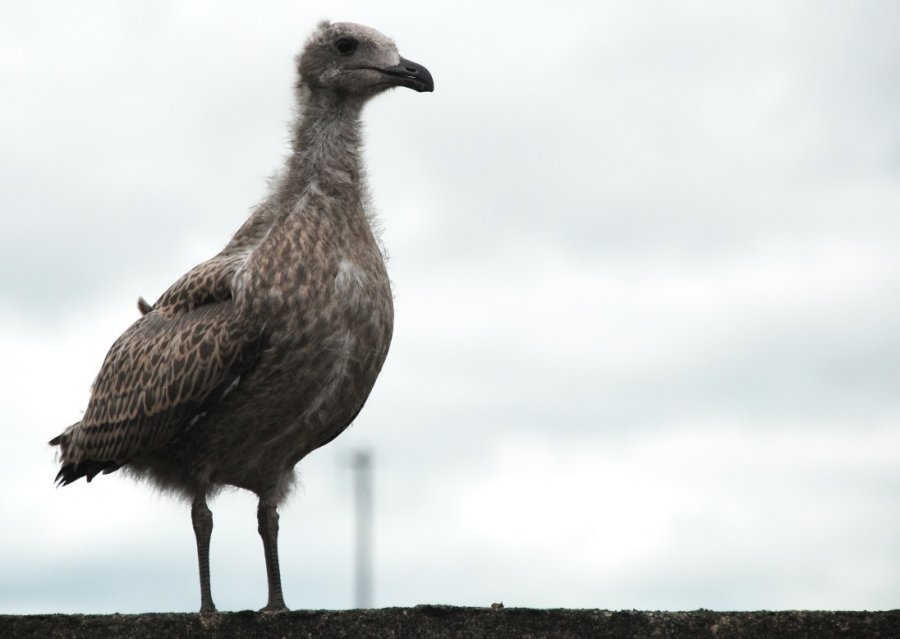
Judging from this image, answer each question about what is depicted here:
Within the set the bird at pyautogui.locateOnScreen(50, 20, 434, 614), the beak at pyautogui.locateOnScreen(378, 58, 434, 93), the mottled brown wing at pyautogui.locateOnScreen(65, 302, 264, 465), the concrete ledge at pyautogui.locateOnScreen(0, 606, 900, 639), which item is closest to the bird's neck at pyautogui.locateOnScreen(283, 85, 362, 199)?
the bird at pyautogui.locateOnScreen(50, 20, 434, 614)

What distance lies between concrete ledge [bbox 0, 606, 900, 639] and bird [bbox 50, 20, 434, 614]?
1584mm

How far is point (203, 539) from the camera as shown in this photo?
302 inches

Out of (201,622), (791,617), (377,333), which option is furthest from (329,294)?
(791,617)

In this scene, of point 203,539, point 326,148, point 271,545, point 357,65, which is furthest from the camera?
point 357,65

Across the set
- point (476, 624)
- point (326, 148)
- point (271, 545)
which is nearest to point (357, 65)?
point (326, 148)

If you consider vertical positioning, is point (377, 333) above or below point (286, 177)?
below

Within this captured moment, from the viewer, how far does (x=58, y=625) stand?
5879 millimetres

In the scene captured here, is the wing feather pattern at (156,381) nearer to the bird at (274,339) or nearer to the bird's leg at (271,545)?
the bird at (274,339)

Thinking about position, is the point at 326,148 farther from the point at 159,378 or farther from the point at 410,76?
the point at 159,378

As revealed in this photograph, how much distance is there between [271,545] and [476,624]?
2.72 metres

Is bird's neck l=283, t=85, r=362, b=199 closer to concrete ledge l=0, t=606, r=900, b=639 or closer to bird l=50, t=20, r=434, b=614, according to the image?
bird l=50, t=20, r=434, b=614

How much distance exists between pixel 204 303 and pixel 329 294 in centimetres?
95

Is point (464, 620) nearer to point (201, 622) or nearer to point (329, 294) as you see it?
point (201, 622)

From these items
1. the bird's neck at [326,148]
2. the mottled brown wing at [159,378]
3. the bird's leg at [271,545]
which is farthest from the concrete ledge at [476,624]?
the bird's neck at [326,148]
